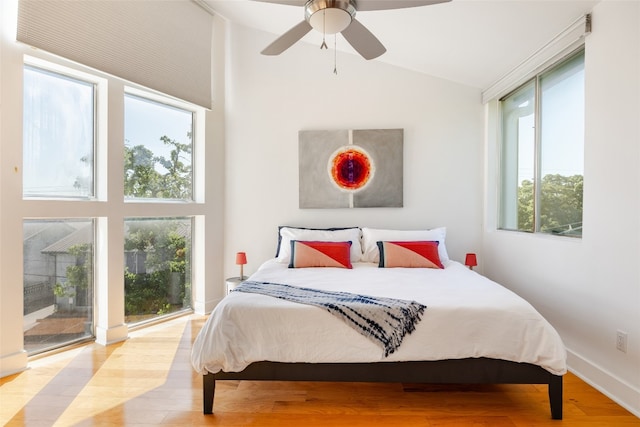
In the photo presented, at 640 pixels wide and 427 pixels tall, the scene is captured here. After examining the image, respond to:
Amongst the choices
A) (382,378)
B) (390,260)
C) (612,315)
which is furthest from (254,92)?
(612,315)

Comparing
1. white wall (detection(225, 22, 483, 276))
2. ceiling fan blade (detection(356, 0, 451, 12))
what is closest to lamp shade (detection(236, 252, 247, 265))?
white wall (detection(225, 22, 483, 276))

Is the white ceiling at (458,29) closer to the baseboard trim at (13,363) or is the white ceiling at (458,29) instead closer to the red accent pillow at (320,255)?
the red accent pillow at (320,255)

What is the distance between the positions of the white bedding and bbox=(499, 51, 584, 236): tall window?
1104 mm

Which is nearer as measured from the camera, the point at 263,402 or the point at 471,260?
the point at 263,402

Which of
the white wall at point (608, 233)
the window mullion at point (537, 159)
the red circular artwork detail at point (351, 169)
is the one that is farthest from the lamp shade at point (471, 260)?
the red circular artwork detail at point (351, 169)

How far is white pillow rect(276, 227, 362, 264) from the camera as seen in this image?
352 centimetres

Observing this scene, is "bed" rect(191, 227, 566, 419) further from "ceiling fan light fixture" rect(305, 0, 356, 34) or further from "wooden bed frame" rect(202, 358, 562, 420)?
"ceiling fan light fixture" rect(305, 0, 356, 34)

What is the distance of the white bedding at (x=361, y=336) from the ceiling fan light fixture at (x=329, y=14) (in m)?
1.67

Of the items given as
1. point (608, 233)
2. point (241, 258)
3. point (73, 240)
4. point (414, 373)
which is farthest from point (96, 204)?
point (608, 233)

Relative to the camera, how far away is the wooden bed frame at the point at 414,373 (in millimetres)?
1912

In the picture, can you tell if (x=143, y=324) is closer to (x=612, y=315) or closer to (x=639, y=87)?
(x=612, y=315)

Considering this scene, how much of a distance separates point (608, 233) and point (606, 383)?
943 millimetres

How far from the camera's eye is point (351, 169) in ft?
13.0

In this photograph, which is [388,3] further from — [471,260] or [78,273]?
[78,273]
